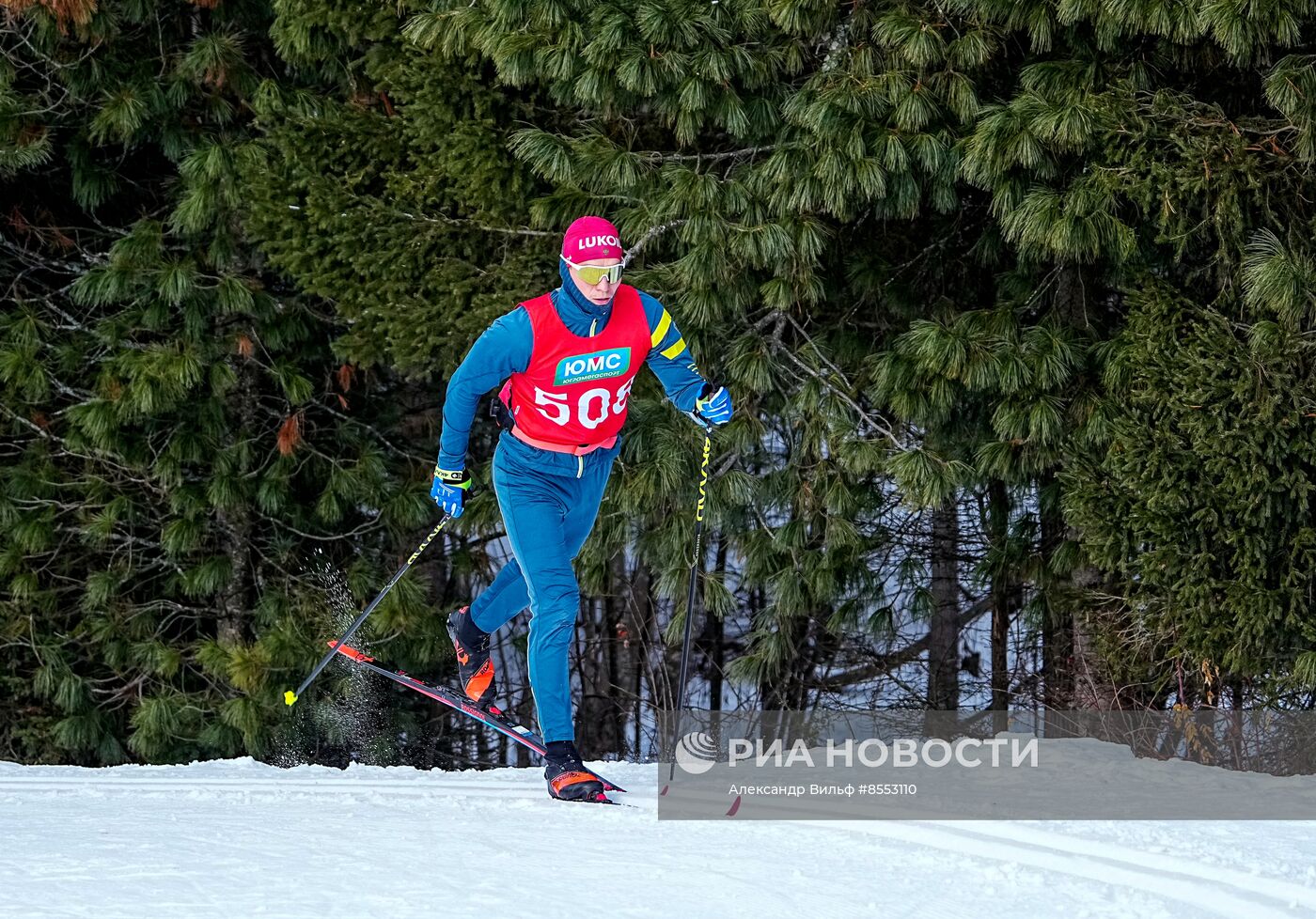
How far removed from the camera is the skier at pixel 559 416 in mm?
5066

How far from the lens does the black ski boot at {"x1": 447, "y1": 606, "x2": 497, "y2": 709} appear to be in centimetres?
607

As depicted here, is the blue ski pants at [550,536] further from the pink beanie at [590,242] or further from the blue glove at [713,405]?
the pink beanie at [590,242]

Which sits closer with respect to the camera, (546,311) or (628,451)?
(546,311)

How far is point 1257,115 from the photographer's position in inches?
242

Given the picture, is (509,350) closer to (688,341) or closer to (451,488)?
(451,488)

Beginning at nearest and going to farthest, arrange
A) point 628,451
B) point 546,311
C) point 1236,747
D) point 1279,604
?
1. point 546,311
2. point 1279,604
3. point 1236,747
4. point 628,451

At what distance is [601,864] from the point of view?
3.91 meters

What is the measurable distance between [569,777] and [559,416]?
130cm

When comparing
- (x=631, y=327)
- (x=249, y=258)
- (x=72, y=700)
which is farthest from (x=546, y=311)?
(x=72, y=700)

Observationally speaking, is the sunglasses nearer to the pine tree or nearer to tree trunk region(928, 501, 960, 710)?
the pine tree

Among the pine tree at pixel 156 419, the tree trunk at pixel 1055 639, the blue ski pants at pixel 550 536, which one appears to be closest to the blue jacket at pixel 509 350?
the blue ski pants at pixel 550 536

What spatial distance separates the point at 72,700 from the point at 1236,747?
692 centimetres

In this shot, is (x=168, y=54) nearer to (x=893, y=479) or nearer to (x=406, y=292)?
(x=406, y=292)

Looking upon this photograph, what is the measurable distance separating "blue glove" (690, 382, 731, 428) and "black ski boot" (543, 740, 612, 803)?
55.3 inches
